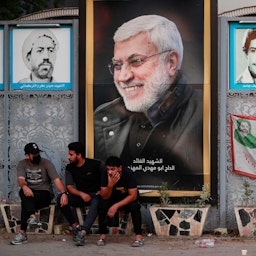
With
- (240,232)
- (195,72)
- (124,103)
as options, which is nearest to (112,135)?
(124,103)

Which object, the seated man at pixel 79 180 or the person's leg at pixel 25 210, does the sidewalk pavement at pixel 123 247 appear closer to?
the person's leg at pixel 25 210

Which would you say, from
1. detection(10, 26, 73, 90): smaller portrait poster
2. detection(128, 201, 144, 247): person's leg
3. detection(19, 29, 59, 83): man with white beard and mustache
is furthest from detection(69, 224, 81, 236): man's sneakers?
detection(19, 29, 59, 83): man with white beard and mustache

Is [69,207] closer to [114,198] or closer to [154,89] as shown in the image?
[114,198]

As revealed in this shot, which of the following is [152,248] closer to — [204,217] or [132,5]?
[204,217]

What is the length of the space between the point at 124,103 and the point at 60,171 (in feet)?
4.35

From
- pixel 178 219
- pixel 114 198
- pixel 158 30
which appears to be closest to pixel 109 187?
pixel 114 198

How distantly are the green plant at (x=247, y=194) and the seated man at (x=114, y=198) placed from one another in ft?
5.16

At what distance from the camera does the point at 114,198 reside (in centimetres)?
861

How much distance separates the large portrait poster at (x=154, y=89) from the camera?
920cm

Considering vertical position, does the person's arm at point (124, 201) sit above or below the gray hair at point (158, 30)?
below

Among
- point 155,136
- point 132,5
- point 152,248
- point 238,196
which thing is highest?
point 132,5

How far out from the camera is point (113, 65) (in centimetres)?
934

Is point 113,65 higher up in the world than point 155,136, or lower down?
higher up

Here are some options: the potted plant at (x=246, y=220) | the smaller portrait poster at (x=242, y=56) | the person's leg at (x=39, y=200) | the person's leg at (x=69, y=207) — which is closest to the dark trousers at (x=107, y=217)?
the person's leg at (x=69, y=207)
